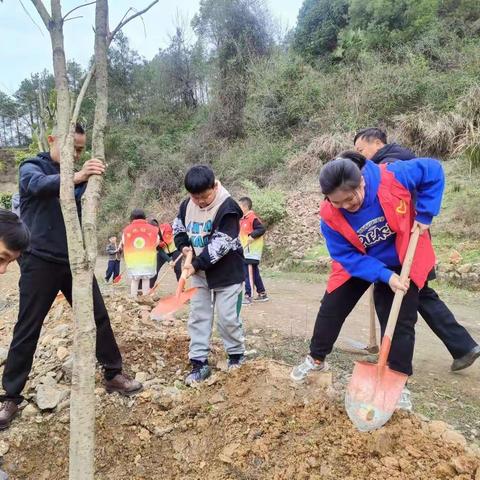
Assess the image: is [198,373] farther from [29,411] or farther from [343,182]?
[343,182]

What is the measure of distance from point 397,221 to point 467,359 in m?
1.40

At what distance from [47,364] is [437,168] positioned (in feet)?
9.32

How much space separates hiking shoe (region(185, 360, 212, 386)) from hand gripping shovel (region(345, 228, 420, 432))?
106 centimetres

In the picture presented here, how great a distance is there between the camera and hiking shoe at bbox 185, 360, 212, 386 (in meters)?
3.02

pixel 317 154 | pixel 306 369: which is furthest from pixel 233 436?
pixel 317 154

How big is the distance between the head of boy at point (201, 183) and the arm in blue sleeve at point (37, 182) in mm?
820

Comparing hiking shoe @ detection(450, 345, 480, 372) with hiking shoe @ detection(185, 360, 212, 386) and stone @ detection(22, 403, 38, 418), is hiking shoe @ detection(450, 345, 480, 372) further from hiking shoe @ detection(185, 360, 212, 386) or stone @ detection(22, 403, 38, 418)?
stone @ detection(22, 403, 38, 418)

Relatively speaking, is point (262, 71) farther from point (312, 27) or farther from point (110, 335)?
point (110, 335)

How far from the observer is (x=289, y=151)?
14.9 meters

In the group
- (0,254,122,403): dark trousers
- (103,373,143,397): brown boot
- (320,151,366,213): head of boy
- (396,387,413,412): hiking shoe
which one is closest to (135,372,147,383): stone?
(103,373,143,397): brown boot

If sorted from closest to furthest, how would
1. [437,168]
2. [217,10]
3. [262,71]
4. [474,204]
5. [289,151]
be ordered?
[437,168] → [474,204] → [289,151] → [262,71] → [217,10]

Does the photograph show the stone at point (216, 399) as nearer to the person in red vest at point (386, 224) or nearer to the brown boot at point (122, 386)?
the brown boot at point (122, 386)

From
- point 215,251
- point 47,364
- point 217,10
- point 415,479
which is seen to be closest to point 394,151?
point 215,251

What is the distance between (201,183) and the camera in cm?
295
